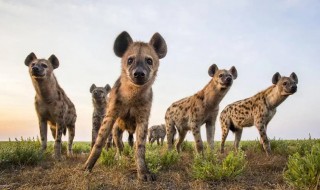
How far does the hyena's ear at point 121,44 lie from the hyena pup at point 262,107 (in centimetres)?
523

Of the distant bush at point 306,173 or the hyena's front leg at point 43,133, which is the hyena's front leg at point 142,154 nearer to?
the distant bush at point 306,173

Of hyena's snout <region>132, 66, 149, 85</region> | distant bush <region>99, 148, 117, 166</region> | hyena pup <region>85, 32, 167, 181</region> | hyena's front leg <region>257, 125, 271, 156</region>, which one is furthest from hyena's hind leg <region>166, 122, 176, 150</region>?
hyena's snout <region>132, 66, 149, 85</region>

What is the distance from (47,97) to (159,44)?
136 inches

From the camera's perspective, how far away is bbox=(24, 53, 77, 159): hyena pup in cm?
839

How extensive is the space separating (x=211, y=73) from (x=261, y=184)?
446cm

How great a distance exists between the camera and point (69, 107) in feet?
32.3

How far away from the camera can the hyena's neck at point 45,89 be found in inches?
332

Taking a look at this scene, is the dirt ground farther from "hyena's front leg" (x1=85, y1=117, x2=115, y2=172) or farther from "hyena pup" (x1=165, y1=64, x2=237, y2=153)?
"hyena pup" (x1=165, y1=64, x2=237, y2=153)

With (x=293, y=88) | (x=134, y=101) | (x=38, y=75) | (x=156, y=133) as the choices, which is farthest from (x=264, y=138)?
(x=156, y=133)

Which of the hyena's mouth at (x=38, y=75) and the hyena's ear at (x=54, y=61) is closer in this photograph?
the hyena's mouth at (x=38, y=75)

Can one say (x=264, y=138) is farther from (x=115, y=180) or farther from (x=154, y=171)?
(x=115, y=180)

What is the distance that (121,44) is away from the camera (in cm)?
645

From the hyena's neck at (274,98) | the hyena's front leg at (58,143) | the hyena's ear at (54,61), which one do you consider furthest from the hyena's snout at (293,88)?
the hyena's ear at (54,61)

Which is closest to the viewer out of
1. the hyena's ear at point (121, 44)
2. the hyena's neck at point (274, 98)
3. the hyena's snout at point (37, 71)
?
the hyena's ear at point (121, 44)
